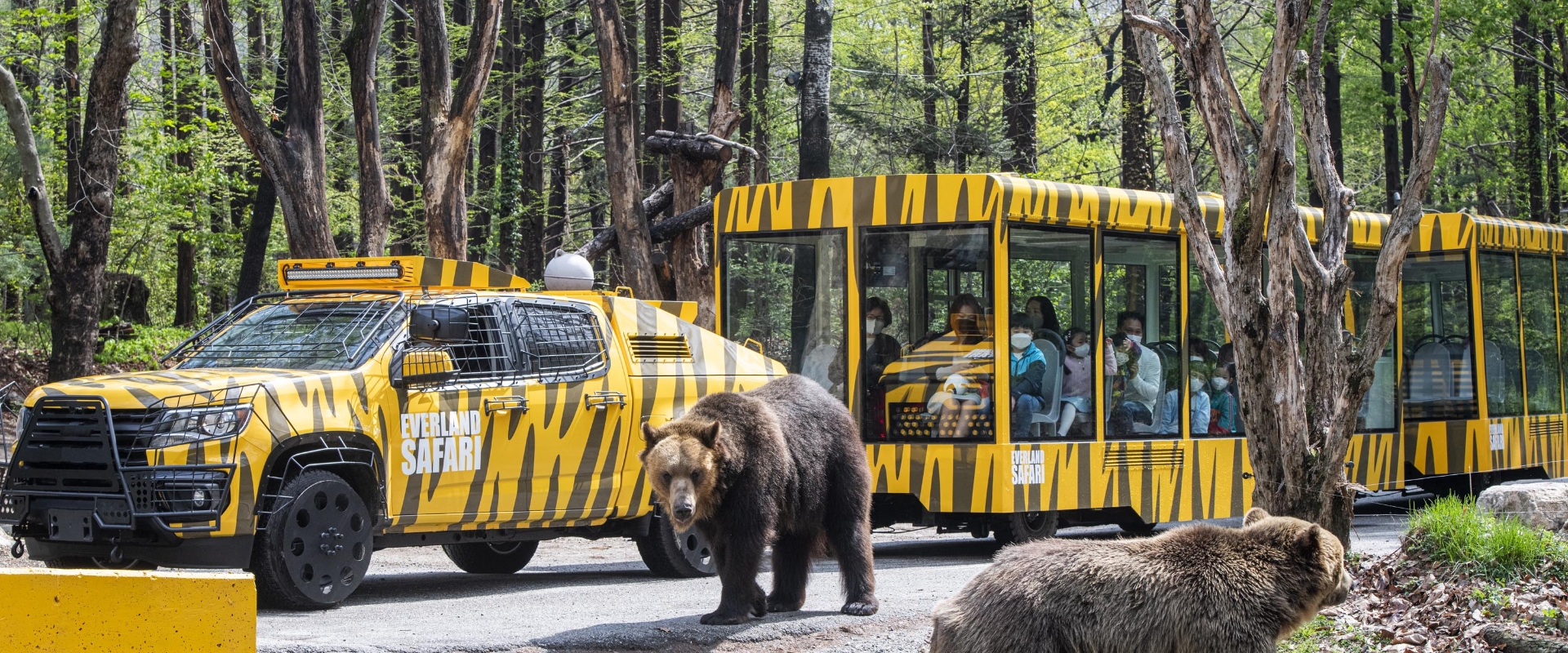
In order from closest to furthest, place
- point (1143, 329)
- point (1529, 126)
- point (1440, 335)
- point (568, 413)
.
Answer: point (568, 413) → point (1143, 329) → point (1440, 335) → point (1529, 126)

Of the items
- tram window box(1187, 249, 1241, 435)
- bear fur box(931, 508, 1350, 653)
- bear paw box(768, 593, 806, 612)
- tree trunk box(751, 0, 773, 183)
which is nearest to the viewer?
bear fur box(931, 508, 1350, 653)

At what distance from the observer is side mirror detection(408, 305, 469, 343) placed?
28.9ft

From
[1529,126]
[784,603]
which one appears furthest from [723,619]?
[1529,126]

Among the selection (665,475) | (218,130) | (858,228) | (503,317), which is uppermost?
(218,130)

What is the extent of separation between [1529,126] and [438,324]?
1024 inches

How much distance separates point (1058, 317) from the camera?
40.2ft

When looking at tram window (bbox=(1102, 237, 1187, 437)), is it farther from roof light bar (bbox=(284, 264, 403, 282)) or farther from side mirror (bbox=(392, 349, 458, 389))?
roof light bar (bbox=(284, 264, 403, 282))

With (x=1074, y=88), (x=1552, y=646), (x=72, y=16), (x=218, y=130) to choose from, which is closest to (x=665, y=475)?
(x=1552, y=646)

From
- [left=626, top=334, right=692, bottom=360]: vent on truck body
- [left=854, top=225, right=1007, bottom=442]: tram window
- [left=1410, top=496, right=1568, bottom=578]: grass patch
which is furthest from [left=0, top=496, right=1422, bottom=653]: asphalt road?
[left=1410, top=496, right=1568, bottom=578]: grass patch

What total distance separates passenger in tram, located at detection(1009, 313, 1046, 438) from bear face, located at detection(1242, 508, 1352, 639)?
6.60 meters

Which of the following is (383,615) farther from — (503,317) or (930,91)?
(930,91)

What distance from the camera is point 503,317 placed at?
9836 mm

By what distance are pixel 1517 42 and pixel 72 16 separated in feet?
82.4

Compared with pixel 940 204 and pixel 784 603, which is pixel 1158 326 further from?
pixel 784 603
